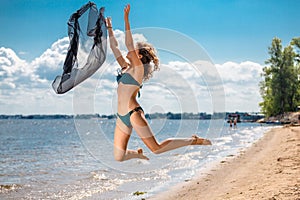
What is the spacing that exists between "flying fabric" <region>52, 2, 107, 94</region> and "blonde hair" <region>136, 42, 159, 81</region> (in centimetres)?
54

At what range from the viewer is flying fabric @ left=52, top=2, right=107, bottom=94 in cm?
537

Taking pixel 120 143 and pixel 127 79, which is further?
pixel 120 143

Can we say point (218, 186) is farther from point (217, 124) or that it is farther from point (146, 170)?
point (217, 124)

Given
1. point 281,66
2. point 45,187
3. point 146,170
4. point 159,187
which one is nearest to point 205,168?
point 146,170

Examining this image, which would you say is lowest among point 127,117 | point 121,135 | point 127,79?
point 121,135

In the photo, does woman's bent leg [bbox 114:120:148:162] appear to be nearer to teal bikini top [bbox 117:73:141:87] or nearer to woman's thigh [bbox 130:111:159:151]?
woman's thigh [bbox 130:111:159:151]

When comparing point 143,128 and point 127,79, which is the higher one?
point 127,79

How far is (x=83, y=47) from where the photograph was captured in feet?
18.4

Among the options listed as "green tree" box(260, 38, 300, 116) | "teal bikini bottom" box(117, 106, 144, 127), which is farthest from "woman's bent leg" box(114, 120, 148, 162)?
"green tree" box(260, 38, 300, 116)

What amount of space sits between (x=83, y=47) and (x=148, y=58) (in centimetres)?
100

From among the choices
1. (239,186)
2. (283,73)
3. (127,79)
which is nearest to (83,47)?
(127,79)

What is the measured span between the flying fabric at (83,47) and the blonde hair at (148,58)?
54 centimetres

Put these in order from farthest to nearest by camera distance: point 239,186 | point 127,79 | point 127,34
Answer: point 239,186, point 127,79, point 127,34

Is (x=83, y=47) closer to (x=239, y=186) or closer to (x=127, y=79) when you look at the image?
(x=127, y=79)
